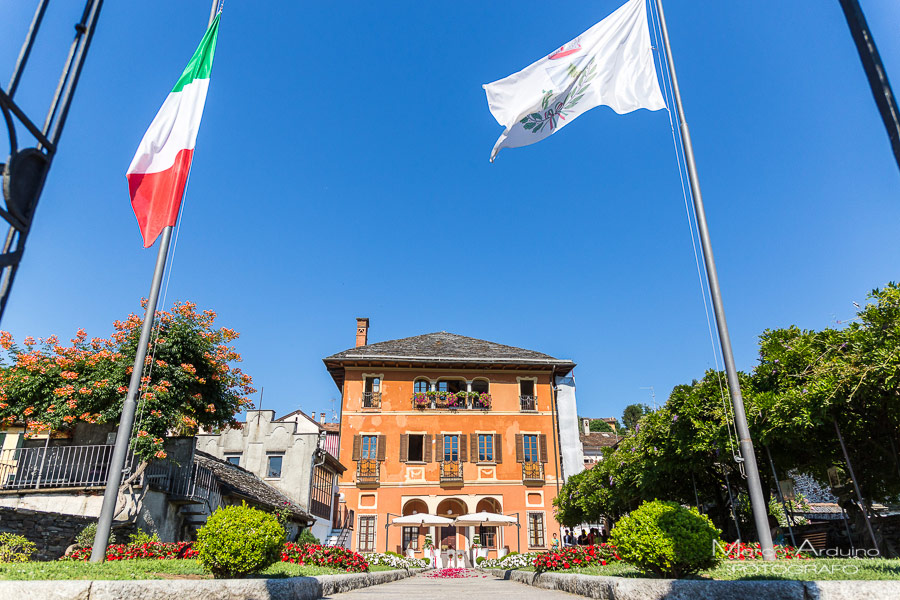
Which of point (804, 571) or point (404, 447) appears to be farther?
point (404, 447)

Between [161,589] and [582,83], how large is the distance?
861 centimetres

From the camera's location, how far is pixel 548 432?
3159 centimetres

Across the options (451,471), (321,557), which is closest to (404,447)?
(451,471)

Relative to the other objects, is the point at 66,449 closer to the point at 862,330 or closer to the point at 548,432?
the point at 862,330

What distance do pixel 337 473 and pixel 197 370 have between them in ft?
59.6

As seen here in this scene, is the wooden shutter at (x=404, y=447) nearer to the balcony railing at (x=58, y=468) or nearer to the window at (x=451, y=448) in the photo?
the window at (x=451, y=448)

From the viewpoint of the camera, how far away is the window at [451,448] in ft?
101

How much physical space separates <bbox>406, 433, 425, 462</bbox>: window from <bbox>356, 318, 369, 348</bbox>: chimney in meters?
9.17

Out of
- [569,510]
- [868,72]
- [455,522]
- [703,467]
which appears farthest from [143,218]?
[455,522]

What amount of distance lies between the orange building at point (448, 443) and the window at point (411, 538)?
0.17 ft

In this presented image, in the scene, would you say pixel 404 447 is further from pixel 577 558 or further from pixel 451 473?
pixel 577 558

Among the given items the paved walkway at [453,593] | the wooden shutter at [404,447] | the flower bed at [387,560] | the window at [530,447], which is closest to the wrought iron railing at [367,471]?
the wooden shutter at [404,447]

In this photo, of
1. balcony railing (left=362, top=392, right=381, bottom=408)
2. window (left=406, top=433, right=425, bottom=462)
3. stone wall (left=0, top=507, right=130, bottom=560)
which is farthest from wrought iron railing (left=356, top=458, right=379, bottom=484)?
stone wall (left=0, top=507, right=130, bottom=560)

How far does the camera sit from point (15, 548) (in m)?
9.52
